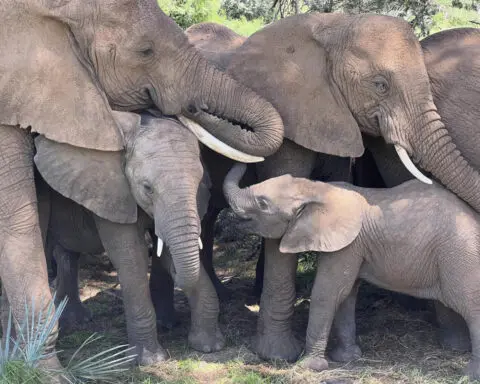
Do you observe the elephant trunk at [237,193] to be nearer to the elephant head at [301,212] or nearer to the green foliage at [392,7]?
the elephant head at [301,212]

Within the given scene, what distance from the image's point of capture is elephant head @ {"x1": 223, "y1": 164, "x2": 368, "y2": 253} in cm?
478

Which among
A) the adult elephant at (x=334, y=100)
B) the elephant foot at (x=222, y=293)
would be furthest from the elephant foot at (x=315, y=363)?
the elephant foot at (x=222, y=293)

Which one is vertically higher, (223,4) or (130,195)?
(130,195)

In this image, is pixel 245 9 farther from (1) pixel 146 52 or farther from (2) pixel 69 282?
(1) pixel 146 52

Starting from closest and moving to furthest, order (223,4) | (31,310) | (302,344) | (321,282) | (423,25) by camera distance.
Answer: (31,310)
(321,282)
(302,344)
(423,25)
(223,4)

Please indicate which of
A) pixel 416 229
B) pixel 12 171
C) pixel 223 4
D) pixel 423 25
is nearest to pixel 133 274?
pixel 12 171

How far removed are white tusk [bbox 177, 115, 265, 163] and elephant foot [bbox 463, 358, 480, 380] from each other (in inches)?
64.7

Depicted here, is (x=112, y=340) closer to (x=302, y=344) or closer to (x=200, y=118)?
(x=302, y=344)

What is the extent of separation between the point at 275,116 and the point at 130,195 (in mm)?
955

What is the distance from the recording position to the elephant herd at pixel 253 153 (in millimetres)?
4527

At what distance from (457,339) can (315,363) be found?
3.05 feet

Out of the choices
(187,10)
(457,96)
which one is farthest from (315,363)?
(187,10)

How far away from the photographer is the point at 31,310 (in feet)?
14.8

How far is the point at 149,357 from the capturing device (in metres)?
4.89
